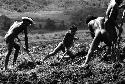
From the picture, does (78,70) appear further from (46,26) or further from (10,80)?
(46,26)

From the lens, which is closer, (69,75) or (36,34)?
(69,75)

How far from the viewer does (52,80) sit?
30.2 ft

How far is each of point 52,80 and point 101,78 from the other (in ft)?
3.98

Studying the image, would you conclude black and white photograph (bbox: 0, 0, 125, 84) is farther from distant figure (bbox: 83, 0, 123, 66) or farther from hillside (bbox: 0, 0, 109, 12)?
hillside (bbox: 0, 0, 109, 12)

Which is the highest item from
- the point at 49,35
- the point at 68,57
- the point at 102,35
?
the point at 102,35

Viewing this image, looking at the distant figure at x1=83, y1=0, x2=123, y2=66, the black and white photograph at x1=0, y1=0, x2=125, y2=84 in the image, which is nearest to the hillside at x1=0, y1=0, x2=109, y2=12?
the black and white photograph at x1=0, y1=0, x2=125, y2=84

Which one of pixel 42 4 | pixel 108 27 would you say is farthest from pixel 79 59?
pixel 42 4

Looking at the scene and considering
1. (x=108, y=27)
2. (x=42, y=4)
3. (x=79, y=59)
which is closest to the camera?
(x=108, y=27)

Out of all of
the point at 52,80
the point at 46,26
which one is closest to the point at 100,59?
the point at 52,80

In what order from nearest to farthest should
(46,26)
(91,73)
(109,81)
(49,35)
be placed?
1. (109,81)
2. (91,73)
3. (49,35)
4. (46,26)

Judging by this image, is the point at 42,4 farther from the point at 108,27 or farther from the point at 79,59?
the point at 108,27

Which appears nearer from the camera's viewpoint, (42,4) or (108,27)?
(108,27)

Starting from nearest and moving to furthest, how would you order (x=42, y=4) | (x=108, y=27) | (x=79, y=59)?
(x=108, y=27), (x=79, y=59), (x=42, y=4)

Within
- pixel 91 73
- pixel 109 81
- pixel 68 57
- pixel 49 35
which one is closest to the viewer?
pixel 109 81
